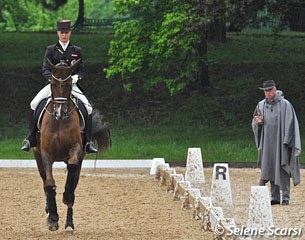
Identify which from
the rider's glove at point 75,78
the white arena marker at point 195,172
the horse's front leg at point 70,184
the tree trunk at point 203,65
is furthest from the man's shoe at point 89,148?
the tree trunk at point 203,65

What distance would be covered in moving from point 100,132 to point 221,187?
2169mm

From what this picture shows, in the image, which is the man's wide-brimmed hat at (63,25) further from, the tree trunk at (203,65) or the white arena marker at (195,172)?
the tree trunk at (203,65)

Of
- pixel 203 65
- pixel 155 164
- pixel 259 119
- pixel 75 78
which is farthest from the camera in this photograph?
pixel 203 65

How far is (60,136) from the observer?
14.4 metres

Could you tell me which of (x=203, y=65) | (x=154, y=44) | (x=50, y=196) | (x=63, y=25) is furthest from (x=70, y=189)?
(x=203, y=65)

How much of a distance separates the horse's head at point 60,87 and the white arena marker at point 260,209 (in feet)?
9.80

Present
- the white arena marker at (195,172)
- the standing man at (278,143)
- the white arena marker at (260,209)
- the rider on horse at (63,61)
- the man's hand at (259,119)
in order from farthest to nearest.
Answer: the white arena marker at (195,172)
the man's hand at (259,119)
the standing man at (278,143)
the rider on horse at (63,61)
the white arena marker at (260,209)

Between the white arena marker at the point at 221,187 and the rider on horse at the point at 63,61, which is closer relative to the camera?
the rider on horse at the point at 63,61

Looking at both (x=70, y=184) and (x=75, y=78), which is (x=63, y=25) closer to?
(x=75, y=78)

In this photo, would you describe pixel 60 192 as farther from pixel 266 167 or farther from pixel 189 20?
pixel 189 20

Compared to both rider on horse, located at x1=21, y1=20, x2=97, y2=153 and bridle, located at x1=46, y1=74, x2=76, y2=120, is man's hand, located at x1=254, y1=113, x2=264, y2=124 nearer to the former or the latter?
rider on horse, located at x1=21, y1=20, x2=97, y2=153

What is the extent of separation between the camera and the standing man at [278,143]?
17.3 metres

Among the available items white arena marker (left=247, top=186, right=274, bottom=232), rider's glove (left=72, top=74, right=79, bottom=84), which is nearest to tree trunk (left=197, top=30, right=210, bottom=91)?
rider's glove (left=72, top=74, right=79, bottom=84)

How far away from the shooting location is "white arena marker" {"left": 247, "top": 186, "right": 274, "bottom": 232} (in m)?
13.1
